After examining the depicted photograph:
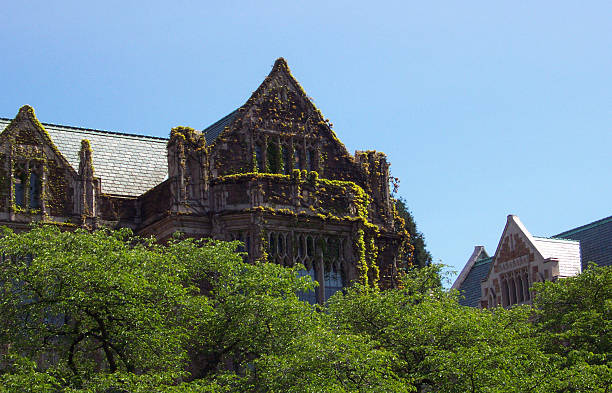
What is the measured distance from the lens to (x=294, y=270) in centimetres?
3441

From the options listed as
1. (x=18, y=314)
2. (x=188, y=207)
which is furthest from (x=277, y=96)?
(x=18, y=314)

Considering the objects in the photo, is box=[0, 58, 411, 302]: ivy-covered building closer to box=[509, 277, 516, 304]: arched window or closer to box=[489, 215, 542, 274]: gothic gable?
box=[489, 215, 542, 274]: gothic gable

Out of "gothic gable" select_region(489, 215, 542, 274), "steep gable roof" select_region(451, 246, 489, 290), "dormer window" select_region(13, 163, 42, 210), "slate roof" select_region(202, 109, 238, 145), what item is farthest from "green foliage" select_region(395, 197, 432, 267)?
"dormer window" select_region(13, 163, 42, 210)

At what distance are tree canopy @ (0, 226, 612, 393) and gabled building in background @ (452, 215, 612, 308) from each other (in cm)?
2497

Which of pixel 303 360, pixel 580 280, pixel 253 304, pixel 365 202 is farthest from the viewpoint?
pixel 365 202

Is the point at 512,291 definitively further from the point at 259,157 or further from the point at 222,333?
the point at 222,333

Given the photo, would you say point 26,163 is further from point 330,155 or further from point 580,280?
point 580,280

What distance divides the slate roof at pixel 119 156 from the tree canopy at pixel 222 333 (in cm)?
1150

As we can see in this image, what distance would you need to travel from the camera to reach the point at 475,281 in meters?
69.5

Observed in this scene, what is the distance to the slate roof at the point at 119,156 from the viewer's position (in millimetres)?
45156

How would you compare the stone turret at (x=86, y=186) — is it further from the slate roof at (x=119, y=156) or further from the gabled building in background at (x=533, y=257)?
the gabled building in background at (x=533, y=257)

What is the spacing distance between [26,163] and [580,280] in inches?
842

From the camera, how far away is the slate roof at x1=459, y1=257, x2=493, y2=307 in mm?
68250

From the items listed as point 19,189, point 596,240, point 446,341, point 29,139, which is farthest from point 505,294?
point 19,189
